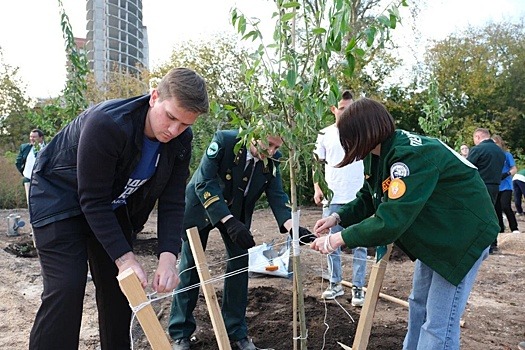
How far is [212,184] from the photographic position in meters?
3.36

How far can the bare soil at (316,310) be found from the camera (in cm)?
371

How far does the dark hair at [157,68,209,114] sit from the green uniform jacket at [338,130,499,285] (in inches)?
34.5

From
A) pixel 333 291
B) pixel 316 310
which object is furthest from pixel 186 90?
pixel 333 291

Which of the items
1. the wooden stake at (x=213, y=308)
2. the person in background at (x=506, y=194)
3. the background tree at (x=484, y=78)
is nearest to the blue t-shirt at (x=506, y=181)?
the person in background at (x=506, y=194)

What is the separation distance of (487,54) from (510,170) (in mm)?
13429

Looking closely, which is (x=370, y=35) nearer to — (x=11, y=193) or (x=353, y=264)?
(x=353, y=264)

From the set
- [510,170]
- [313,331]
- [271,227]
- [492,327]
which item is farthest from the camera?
[271,227]

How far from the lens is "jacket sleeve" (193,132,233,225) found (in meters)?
3.27

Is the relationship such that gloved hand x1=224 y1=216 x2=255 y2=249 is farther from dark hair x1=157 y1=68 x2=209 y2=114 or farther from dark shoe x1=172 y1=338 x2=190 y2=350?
dark hair x1=157 y1=68 x2=209 y2=114

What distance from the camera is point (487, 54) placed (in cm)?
2067

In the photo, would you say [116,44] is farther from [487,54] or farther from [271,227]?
[271,227]

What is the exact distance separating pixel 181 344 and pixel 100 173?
1839 millimetres

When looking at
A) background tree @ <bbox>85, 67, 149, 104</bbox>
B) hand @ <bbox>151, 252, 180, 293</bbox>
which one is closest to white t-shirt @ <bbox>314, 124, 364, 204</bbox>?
hand @ <bbox>151, 252, 180, 293</bbox>

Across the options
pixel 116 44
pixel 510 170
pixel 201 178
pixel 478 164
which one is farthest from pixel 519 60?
pixel 116 44
